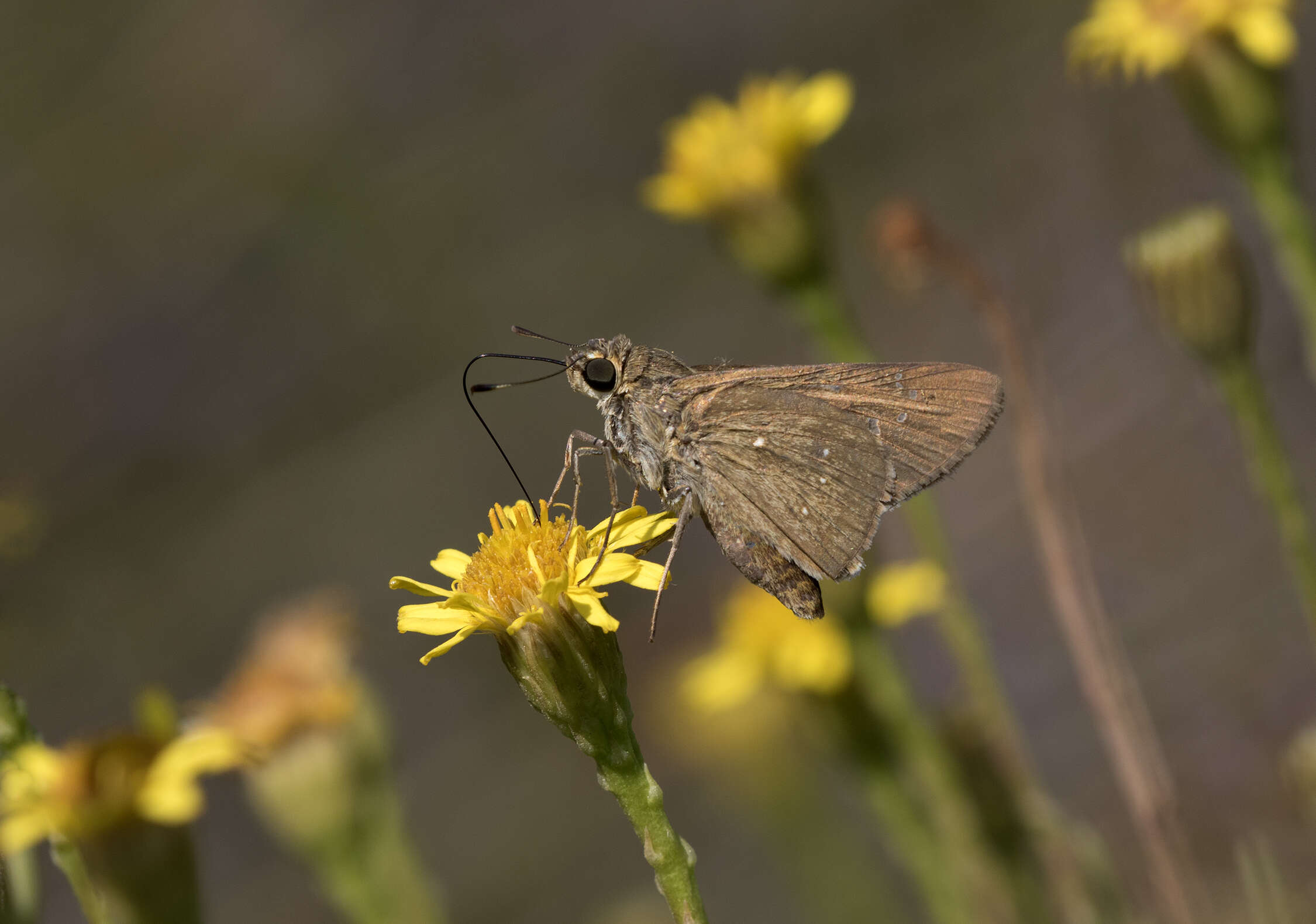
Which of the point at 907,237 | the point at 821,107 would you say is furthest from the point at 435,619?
the point at 821,107

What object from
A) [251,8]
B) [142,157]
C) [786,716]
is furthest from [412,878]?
[251,8]

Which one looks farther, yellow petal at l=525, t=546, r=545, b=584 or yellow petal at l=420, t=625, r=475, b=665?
yellow petal at l=525, t=546, r=545, b=584

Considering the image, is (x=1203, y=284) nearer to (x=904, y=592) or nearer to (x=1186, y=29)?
(x=1186, y=29)

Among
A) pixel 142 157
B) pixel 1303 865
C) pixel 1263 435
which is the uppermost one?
pixel 142 157

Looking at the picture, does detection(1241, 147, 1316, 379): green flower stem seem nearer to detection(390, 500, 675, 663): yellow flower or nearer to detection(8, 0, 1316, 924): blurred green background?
detection(390, 500, 675, 663): yellow flower

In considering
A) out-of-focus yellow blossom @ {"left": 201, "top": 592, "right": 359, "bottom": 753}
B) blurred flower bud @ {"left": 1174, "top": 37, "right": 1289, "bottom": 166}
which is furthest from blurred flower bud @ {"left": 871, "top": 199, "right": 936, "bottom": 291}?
out-of-focus yellow blossom @ {"left": 201, "top": 592, "right": 359, "bottom": 753}

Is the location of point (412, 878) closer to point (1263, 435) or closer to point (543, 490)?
point (1263, 435)
